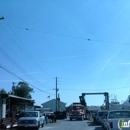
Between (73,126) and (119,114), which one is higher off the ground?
(119,114)

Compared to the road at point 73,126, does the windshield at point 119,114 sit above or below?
above

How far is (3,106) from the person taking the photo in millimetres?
25188

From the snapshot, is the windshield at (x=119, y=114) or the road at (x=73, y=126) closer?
the windshield at (x=119, y=114)

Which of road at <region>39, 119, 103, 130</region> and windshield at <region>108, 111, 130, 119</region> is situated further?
road at <region>39, 119, 103, 130</region>

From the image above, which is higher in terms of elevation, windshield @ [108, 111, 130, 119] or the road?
windshield @ [108, 111, 130, 119]

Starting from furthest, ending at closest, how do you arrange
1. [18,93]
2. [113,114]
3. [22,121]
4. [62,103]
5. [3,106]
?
[62,103] < [18,93] < [3,106] < [22,121] < [113,114]

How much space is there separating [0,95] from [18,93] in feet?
197

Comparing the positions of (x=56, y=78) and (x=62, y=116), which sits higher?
(x=56, y=78)

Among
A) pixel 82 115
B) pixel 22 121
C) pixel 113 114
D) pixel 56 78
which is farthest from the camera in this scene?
pixel 56 78

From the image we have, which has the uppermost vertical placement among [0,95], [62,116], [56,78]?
[56,78]

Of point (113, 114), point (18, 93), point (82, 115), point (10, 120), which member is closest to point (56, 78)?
point (18, 93)

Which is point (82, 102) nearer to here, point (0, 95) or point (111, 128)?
point (0, 95)

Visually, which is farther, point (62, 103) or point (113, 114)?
point (62, 103)

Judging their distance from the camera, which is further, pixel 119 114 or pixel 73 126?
pixel 73 126
